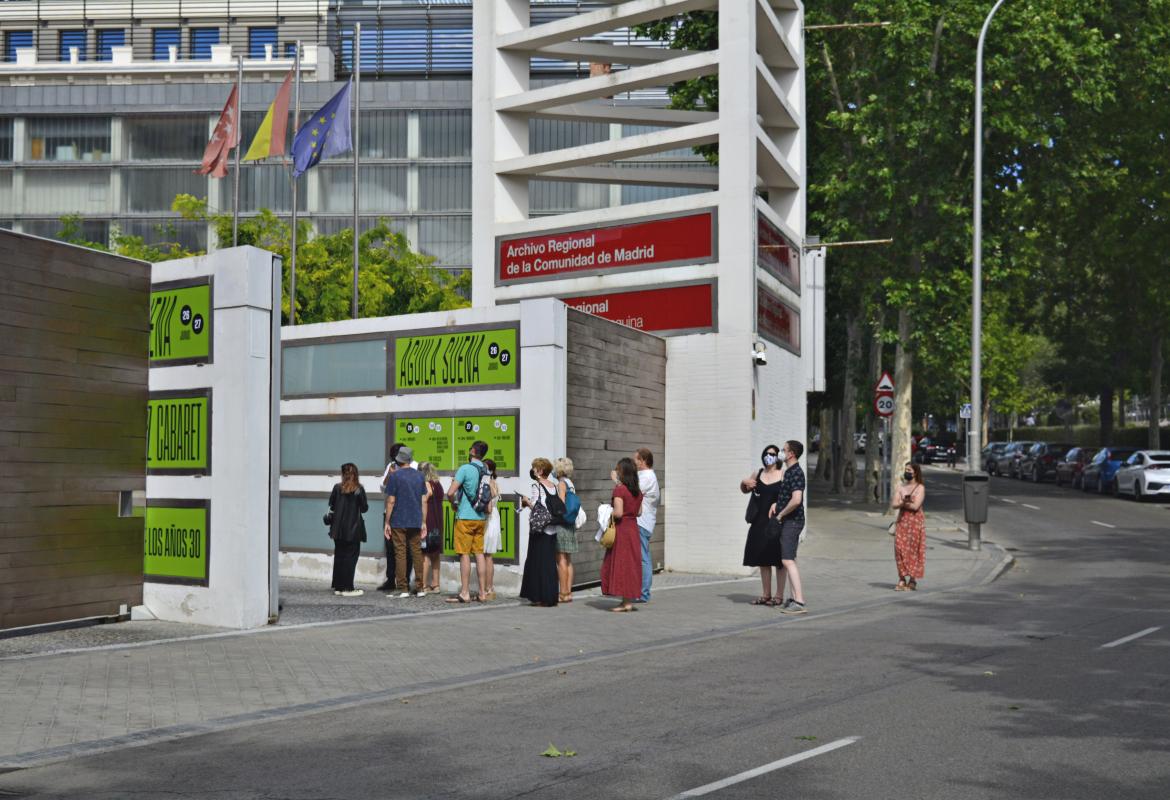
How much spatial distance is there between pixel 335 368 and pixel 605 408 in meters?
3.83

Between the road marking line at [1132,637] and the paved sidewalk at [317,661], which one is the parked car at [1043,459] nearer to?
the paved sidewalk at [317,661]

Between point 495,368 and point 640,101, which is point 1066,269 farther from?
point 495,368

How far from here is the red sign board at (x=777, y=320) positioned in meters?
21.7

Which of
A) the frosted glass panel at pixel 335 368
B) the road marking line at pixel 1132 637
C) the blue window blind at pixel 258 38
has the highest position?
the blue window blind at pixel 258 38

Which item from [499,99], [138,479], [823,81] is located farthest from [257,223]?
[138,479]

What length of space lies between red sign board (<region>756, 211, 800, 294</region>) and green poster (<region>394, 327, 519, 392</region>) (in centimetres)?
544

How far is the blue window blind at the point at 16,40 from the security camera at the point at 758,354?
7950 centimetres

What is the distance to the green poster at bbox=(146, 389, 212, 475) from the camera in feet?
44.2

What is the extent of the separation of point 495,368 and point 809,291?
12.2m

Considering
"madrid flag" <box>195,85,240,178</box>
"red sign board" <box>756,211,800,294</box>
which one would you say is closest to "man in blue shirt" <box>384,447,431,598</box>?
"red sign board" <box>756,211,800,294</box>

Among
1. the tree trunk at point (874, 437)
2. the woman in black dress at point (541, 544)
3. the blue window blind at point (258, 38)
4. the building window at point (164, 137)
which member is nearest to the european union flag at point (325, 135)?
the woman in black dress at point (541, 544)

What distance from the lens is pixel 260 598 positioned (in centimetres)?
1323

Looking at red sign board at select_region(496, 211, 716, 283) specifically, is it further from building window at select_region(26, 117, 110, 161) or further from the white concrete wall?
building window at select_region(26, 117, 110, 161)

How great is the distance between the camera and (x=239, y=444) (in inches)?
517
